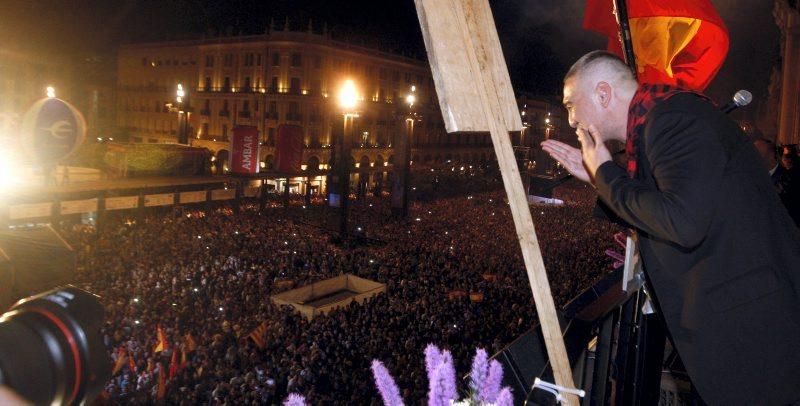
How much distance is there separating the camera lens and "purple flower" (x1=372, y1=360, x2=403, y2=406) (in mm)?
5094

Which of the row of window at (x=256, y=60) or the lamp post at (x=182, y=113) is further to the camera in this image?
the row of window at (x=256, y=60)

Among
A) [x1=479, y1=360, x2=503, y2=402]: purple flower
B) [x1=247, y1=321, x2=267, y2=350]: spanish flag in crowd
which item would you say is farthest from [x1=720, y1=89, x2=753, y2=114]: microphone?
[x1=247, y1=321, x2=267, y2=350]: spanish flag in crowd

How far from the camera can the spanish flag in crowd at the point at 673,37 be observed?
14.0 ft

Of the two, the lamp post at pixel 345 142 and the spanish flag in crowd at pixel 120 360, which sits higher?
the lamp post at pixel 345 142

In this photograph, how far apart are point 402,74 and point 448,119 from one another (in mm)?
63119

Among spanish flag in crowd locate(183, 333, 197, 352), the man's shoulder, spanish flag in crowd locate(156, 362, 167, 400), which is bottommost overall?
spanish flag in crowd locate(156, 362, 167, 400)

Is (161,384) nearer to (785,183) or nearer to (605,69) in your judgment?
(605,69)

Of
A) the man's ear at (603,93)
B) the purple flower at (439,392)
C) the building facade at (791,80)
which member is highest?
the building facade at (791,80)

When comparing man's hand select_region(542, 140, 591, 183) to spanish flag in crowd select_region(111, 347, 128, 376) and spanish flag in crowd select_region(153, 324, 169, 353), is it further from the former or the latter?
spanish flag in crowd select_region(153, 324, 169, 353)

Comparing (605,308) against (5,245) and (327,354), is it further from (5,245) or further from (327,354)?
(327,354)

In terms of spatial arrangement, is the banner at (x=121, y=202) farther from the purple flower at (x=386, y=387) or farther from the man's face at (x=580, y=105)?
the man's face at (x=580, y=105)

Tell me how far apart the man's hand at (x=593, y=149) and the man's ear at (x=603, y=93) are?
0.12 metres

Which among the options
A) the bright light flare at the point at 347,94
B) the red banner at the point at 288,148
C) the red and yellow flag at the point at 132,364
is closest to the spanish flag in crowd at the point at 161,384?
the red and yellow flag at the point at 132,364

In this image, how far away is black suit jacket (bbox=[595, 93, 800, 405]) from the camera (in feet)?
4.53
